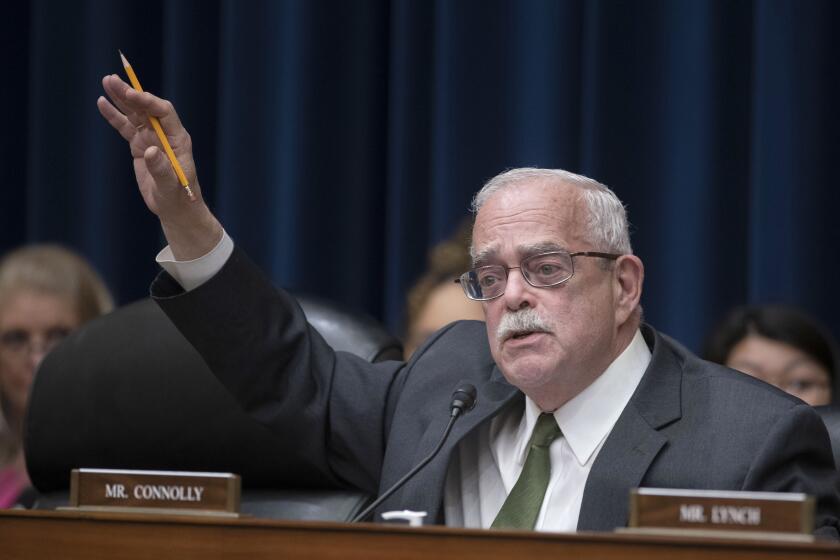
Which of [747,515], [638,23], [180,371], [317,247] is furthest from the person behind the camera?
[317,247]

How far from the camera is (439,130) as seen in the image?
3.23 meters

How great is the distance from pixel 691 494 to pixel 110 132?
9.13 ft

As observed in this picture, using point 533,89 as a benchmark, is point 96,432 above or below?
below

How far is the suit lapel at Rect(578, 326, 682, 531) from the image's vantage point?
1715mm

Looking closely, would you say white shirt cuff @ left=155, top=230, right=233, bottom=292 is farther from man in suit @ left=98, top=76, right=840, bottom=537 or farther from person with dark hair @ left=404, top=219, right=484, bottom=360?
person with dark hair @ left=404, top=219, right=484, bottom=360

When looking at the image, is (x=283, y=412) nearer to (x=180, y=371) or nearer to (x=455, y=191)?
(x=180, y=371)

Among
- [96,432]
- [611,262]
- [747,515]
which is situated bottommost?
[96,432]

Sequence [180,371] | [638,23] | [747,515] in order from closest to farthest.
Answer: [747,515] < [180,371] < [638,23]

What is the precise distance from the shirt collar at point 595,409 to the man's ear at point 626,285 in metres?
0.06

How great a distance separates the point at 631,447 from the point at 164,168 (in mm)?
765

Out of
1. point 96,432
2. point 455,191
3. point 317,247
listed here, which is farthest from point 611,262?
point 317,247

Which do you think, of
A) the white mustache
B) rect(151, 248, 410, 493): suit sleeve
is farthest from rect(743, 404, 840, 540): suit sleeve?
rect(151, 248, 410, 493): suit sleeve

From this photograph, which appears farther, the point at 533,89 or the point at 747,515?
the point at 533,89

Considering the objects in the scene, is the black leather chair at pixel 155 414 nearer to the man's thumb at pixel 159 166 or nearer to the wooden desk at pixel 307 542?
the man's thumb at pixel 159 166
